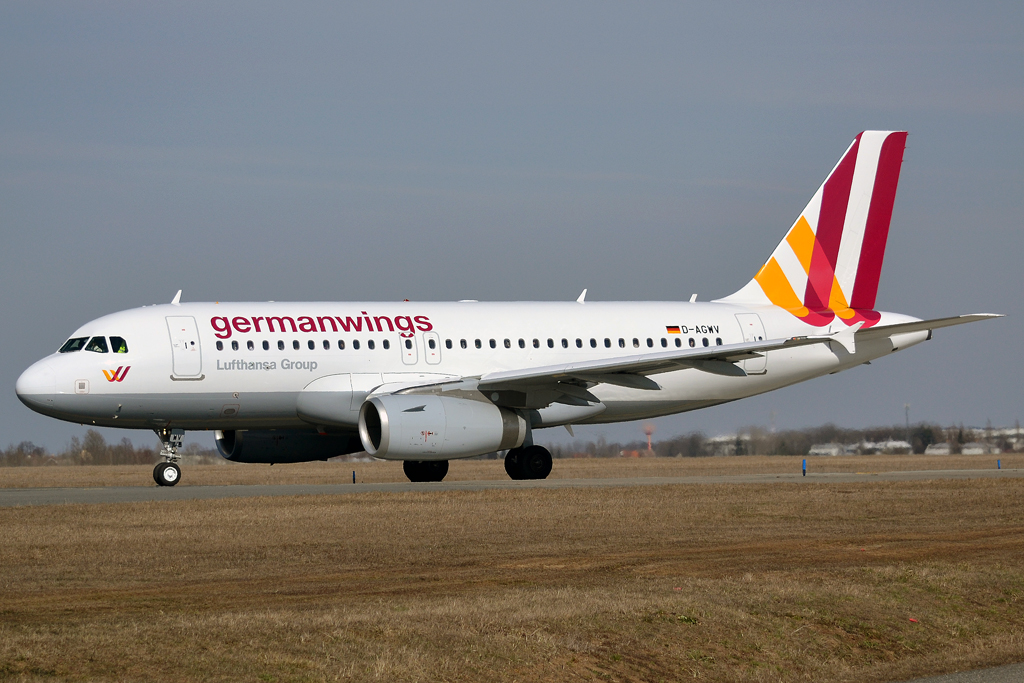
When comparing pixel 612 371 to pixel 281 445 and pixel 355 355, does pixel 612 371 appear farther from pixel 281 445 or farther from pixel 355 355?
pixel 281 445

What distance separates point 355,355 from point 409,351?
1.22 m

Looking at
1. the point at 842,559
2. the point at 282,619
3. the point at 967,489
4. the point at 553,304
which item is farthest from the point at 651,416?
the point at 282,619

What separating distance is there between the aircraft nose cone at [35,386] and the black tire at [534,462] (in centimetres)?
1005

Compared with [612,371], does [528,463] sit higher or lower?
lower

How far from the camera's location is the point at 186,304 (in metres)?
27.6

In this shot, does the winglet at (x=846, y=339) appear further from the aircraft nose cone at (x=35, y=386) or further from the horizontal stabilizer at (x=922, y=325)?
the aircraft nose cone at (x=35, y=386)

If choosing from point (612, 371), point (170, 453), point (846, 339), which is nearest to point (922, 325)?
point (846, 339)

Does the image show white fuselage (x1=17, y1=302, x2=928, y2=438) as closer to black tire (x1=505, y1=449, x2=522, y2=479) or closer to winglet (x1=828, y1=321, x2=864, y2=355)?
black tire (x1=505, y1=449, x2=522, y2=479)

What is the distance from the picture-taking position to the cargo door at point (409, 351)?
2808cm

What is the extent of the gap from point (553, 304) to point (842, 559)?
651 inches

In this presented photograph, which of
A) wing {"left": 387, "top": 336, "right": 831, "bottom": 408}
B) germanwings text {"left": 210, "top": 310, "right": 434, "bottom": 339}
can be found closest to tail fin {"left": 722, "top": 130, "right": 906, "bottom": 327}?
wing {"left": 387, "top": 336, "right": 831, "bottom": 408}

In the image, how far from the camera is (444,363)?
93.2 ft

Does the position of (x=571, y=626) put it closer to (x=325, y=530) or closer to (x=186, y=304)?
(x=325, y=530)

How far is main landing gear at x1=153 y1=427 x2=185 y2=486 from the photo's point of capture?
89.4 ft
